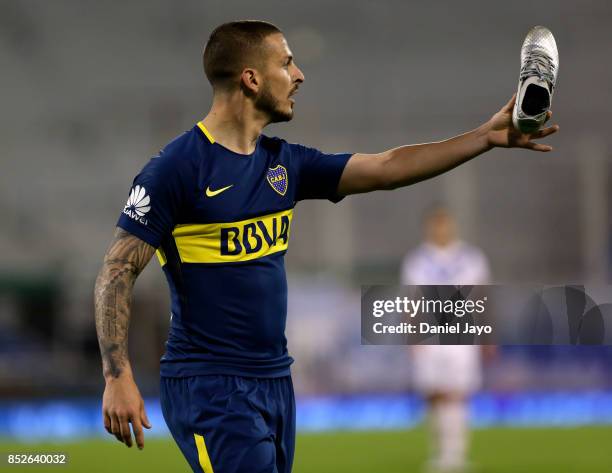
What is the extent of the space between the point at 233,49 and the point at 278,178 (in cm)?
49

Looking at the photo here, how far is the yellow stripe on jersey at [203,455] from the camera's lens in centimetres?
366

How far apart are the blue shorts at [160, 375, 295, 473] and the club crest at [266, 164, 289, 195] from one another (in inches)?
26.9

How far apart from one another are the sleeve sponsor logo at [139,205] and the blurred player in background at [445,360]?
5.67 meters

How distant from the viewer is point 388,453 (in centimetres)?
980

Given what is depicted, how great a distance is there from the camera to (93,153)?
1984 cm

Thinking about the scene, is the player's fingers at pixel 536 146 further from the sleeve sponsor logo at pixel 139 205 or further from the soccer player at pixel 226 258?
the sleeve sponsor logo at pixel 139 205

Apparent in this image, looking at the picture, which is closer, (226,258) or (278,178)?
(226,258)

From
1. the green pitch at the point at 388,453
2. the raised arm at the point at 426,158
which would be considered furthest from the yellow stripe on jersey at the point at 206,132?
the green pitch at the point at 388,453

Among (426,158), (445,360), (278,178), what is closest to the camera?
(278,178)

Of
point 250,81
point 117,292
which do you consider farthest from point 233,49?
point 117,292

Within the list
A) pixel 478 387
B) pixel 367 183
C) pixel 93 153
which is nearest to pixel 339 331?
pixel 478 387

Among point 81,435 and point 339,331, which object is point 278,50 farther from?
point 339,331

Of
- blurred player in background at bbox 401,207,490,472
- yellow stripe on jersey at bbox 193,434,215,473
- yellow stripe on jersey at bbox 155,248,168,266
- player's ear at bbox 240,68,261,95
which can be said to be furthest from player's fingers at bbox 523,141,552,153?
blurred player in background at bbox 401,207,490,472

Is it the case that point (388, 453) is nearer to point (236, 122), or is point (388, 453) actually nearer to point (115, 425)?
point (236, 122)
